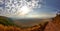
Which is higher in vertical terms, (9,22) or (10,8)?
(10,8)

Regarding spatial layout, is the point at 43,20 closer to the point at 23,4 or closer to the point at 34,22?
the point at 34,22

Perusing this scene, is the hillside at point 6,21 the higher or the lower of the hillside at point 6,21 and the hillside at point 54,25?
the higher

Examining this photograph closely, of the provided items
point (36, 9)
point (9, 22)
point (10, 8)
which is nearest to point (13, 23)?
point (9, 22)

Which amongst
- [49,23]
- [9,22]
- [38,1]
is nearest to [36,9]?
[38,1]

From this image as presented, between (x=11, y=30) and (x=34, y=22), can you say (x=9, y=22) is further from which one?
(x=34, y=22)

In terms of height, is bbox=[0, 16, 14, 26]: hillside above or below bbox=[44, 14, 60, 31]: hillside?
above

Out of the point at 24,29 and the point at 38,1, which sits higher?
the point at 38,1

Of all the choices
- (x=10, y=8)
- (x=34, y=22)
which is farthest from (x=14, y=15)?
(x=34, y=22)

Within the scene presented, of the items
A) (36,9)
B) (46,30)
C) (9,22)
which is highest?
(36,9)
